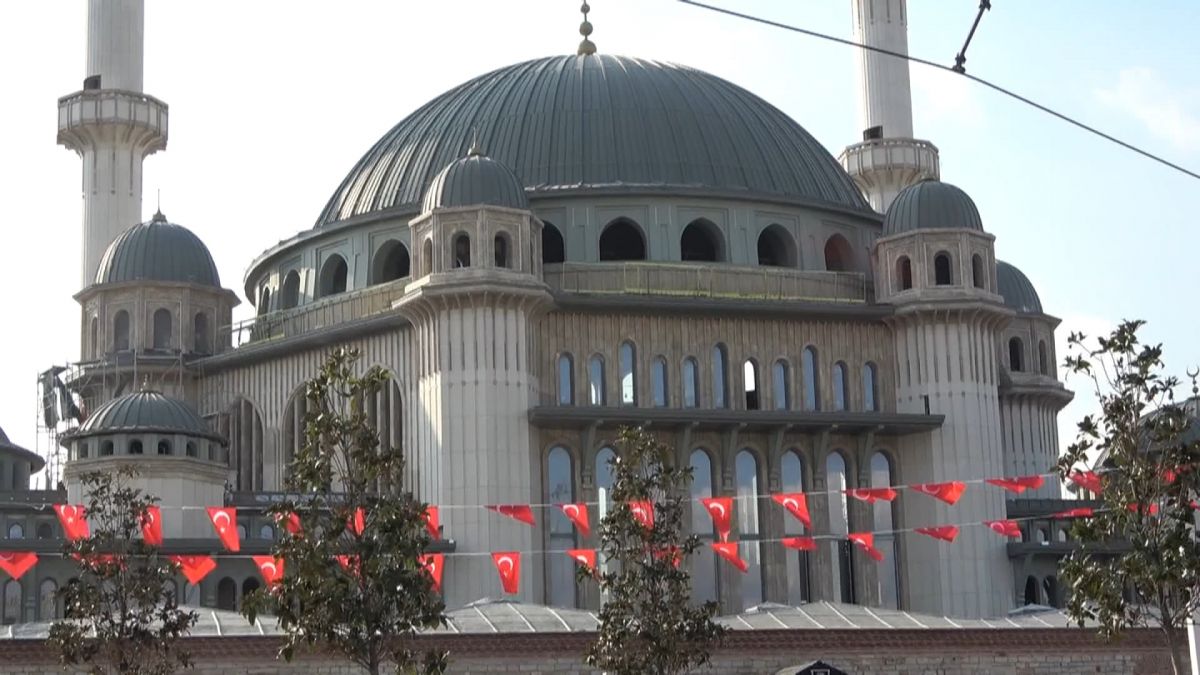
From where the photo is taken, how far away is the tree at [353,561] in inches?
1378

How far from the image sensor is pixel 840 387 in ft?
221

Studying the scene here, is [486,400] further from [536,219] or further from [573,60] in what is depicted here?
[573,60]

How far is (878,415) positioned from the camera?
6538cm

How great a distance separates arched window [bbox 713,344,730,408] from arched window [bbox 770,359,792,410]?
4.64 feet

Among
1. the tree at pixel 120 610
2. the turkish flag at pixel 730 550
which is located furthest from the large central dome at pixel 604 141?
the tree at pixel 120 610

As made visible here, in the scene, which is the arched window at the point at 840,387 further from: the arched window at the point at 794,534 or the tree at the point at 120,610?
the tree at the point at 120,610

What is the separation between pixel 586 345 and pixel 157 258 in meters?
17.5

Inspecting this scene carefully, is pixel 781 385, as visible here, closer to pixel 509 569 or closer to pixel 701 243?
pixel 701 243

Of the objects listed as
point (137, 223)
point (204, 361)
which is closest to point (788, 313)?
point (204, 361)

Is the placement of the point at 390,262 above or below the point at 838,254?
below

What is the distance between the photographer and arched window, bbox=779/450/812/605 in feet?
212

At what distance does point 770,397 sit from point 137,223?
26343mm

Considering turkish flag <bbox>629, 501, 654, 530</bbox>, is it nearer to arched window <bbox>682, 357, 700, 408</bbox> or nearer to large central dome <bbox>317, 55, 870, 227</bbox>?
arched window <bbox>682, 357, 700, 408</bbox>

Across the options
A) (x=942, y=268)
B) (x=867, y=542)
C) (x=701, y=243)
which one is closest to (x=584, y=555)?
(x=867, y=542)
